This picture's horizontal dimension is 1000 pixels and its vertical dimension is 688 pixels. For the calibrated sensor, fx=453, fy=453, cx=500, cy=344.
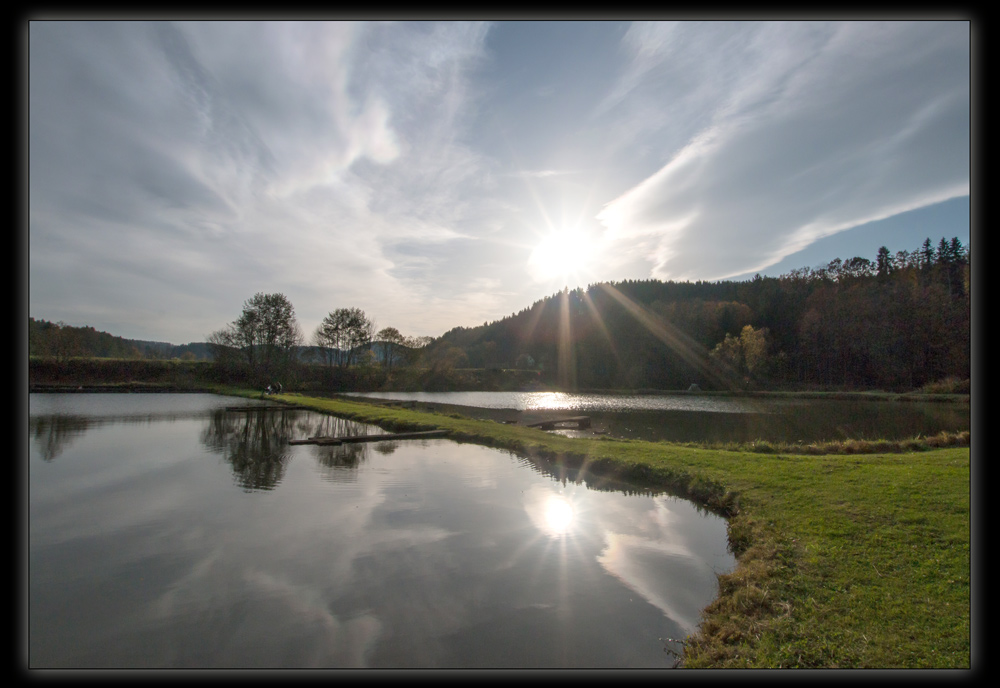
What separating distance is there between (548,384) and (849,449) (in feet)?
285

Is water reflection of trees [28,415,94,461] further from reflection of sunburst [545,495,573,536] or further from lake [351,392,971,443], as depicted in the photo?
lake [351,392,971,443]

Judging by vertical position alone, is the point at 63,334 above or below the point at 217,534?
above

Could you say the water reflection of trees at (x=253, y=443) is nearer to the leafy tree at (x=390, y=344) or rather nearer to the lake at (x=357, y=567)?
the lake at (x=357, y=567)

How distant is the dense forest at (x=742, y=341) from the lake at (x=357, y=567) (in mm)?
40407

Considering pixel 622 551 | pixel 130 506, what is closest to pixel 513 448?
pixel 622 551

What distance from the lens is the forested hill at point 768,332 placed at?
58.6 m

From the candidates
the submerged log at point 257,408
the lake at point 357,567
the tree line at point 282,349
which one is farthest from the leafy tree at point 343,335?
the lake at point 357,567

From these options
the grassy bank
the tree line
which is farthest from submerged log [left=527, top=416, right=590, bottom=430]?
the tree line

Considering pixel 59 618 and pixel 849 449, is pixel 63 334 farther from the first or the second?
pixel 849 449

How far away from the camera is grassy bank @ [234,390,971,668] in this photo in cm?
473

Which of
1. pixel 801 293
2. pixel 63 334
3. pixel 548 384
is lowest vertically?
pixel 548 384

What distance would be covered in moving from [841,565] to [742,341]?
78.5 m

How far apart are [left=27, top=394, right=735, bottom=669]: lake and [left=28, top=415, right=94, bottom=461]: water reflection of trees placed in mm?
3716

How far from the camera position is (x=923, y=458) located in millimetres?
13984
